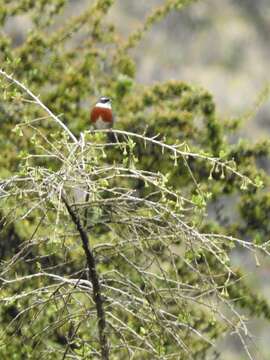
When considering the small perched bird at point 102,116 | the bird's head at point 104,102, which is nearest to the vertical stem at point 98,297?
the small perched bird at point 102,116

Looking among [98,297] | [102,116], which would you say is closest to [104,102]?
[102,116]

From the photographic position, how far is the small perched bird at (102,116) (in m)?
8.32

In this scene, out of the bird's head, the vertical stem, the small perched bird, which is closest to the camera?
the vertical stem

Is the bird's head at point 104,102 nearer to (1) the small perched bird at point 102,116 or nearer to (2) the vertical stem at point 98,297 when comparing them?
(1) the small perched bird at point 102,116

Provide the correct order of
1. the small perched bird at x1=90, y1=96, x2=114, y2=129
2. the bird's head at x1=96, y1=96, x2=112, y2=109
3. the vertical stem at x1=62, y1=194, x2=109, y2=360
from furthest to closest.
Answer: the bird's head at x1=96, y1=96, x2=112, y2=109
the small perched bird at x1=90, y1=96, x2=114, y2=129
the vertical stem at x1=62, y1=194, x2=109, y2=360

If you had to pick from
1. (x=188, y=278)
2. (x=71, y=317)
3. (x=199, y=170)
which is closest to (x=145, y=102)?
(x=199, y=170)

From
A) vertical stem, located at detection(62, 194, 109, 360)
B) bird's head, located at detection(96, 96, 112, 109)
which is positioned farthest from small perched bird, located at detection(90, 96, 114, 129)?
vertical stem, located at detection(62, 194, 109, 360)

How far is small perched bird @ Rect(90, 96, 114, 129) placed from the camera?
27.3 ft

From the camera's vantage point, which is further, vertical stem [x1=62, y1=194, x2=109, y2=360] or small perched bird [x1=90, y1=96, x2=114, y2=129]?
small perched bird [x1=90, y1=96, x2=114, y2=129]

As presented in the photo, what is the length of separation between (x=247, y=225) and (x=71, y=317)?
4998 mm

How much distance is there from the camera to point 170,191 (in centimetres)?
420

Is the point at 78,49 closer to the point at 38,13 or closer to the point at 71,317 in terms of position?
the point at 38,13

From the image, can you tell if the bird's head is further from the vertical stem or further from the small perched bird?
the vertical stem

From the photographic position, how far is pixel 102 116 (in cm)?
834
